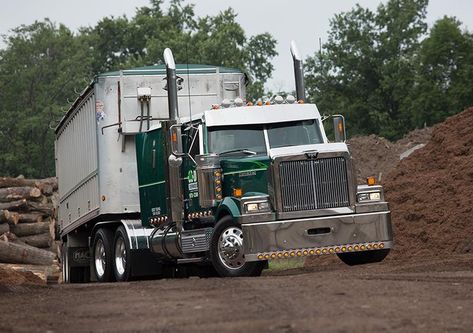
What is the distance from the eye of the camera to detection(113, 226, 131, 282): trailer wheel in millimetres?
23031

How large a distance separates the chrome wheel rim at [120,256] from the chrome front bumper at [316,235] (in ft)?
14.8

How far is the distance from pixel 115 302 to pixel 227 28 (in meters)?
73.1

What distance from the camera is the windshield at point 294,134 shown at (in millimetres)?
20969

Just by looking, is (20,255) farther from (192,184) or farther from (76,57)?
(76,57)

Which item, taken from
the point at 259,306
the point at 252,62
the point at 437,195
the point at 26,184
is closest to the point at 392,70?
the point at 252,62

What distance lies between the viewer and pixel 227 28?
286 ft

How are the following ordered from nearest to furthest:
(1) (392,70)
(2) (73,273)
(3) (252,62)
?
(2) (73,273) → (1) (392,70) → (3) (252,62)

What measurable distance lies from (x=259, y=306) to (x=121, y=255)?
10881 mm

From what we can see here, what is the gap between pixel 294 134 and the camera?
834 inches

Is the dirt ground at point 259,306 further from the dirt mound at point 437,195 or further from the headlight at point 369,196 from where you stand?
the dirt mound at point 437,195

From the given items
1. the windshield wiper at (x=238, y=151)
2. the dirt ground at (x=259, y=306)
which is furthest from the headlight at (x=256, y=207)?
the dirt ground at (x=259, y=306)

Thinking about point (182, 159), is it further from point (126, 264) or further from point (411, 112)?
point (411, 112)

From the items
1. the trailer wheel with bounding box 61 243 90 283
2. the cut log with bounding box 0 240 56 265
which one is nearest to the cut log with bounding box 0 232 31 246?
the cut log with bounding box 0 240 56 265

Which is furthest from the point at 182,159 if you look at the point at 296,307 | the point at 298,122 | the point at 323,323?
the point at 323,323
